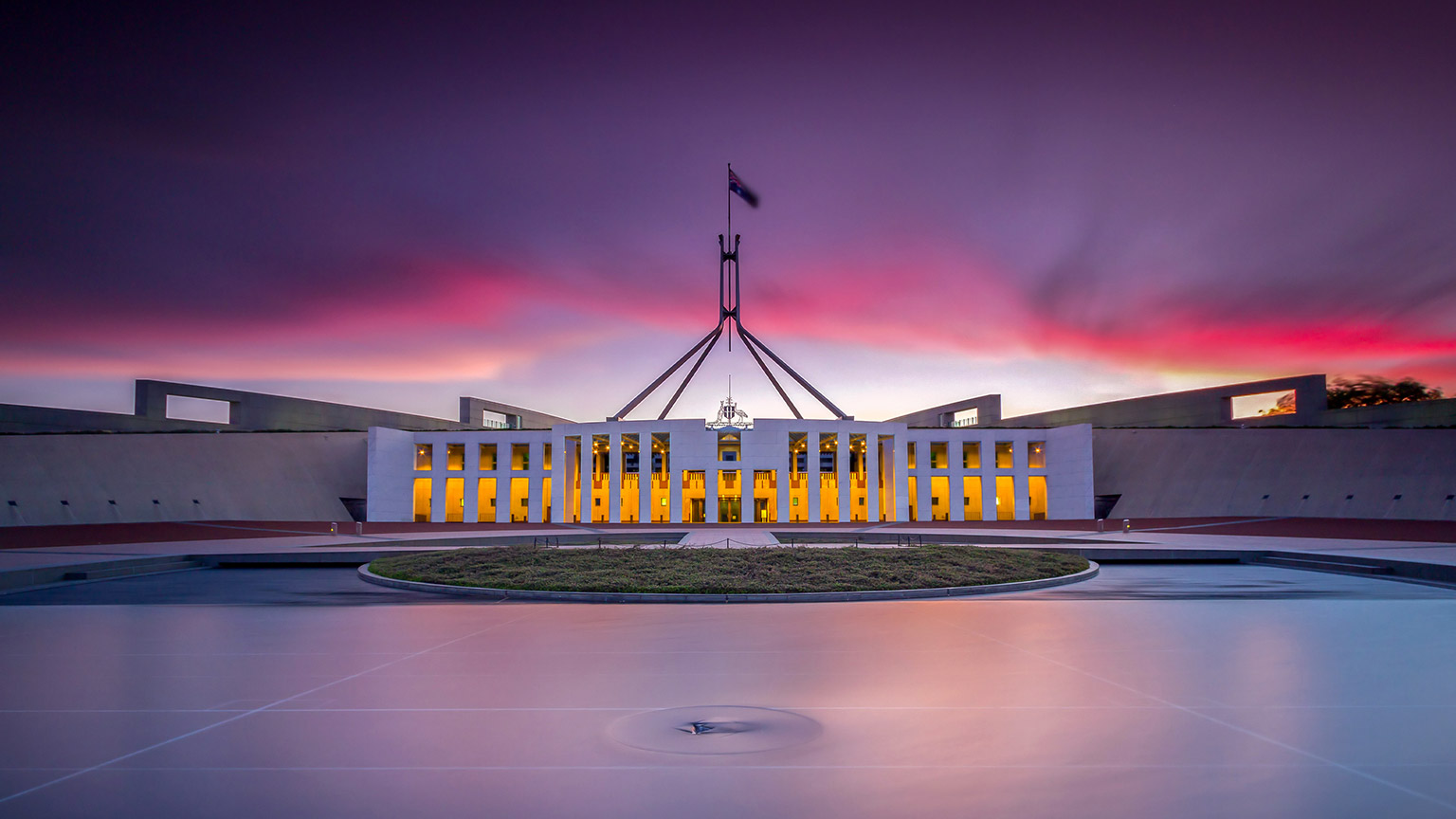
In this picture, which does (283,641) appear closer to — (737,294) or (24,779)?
(24,779)

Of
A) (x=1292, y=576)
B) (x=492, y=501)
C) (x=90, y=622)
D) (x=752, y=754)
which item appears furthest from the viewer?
(x=492, y=501)

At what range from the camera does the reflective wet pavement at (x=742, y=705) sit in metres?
4.84

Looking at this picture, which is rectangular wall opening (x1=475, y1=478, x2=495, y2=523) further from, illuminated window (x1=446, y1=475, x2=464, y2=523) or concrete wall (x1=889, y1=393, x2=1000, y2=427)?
concrete wall (x1=889, y1=393, x2=1000, y2=427)

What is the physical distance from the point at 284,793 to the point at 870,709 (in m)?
4.39

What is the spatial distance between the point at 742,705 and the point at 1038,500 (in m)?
48.9

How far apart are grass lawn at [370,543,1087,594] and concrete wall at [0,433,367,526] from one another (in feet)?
104

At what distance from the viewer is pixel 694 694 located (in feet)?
24.2

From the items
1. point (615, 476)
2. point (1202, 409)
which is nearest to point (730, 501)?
point (615, 476)

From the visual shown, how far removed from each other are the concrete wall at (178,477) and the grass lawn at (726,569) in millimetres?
31818

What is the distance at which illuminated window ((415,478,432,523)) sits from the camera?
51.5 meters

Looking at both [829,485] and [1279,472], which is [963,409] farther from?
[1279,472]

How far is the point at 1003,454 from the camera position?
2053 inches

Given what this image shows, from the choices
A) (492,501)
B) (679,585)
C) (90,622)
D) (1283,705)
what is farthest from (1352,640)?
(492,501)

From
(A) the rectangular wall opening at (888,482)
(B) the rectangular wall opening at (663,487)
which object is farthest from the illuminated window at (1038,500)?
(B) the rectangular wall opening at (663,487)
